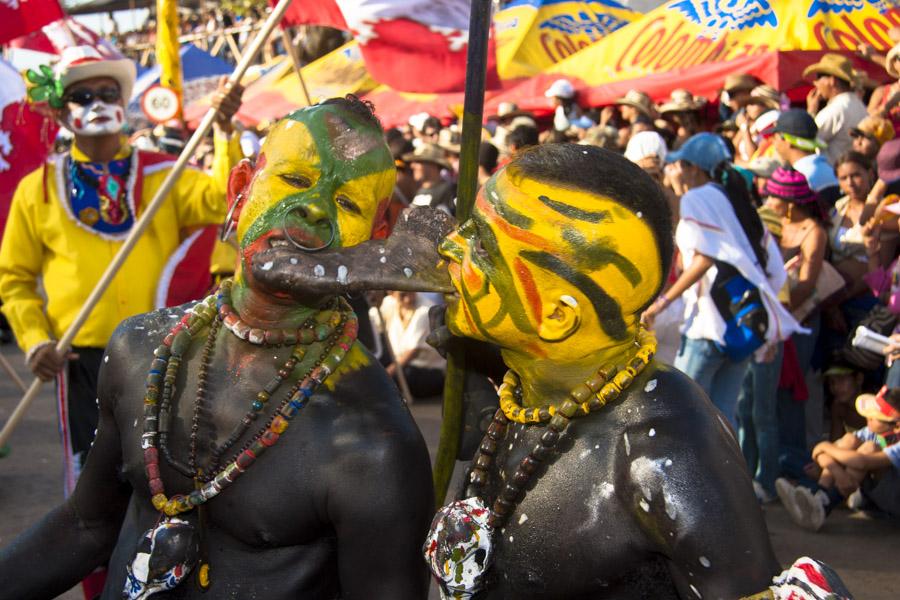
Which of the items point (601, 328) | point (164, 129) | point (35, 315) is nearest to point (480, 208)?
point (601, 328)

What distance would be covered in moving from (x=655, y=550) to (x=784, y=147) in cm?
618

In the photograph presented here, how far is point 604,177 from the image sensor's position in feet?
5.80

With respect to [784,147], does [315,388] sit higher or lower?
higher

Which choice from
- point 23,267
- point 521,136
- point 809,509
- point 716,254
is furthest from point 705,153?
point 23,267

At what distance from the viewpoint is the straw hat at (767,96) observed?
9070 millimetres

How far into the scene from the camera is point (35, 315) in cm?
414

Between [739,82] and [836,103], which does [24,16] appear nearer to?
[836,103]

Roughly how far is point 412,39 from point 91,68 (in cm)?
136

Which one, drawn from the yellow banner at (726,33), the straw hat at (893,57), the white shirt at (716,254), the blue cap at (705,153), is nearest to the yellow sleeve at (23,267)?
the white shirt at (716,254)

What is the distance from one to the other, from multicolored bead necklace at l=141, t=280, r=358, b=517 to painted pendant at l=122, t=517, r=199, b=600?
Result: 0.19 ft

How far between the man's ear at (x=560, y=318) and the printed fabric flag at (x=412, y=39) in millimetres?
3100

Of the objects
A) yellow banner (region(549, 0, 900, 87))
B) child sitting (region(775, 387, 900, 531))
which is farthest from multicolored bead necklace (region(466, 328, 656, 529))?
yellow banner (region(549, 0, 900, 87))

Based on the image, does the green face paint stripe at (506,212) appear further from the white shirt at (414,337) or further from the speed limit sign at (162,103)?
the white shirt at (414,337)

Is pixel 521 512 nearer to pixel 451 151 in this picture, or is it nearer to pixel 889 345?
pixel 889 345
